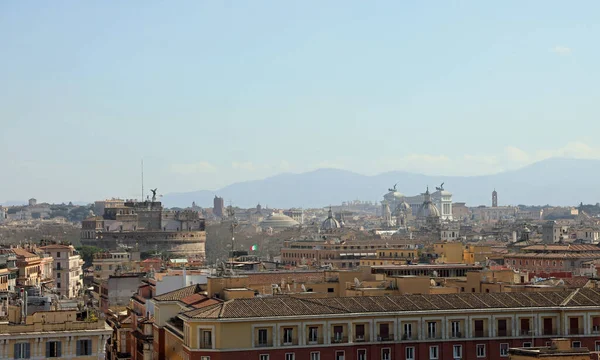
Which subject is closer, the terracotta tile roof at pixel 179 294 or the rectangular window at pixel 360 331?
the rectangular window at pixel 360 331

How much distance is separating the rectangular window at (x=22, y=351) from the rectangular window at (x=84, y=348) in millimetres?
1214

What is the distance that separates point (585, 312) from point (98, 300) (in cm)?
3697

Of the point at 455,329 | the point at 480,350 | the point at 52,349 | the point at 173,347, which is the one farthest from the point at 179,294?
the point at 480,350

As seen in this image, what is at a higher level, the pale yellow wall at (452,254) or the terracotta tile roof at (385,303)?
the pale yellow wall at (452,254)

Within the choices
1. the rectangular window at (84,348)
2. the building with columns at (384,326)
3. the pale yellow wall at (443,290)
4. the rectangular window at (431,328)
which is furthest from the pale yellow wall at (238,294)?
the rectangular window at (84,348)

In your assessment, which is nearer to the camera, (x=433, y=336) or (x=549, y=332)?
(x=433, y=336)

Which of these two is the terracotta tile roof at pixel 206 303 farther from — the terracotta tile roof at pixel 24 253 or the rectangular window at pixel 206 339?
the terracotta tile roof at pixel 24 253

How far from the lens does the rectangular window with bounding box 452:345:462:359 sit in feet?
124

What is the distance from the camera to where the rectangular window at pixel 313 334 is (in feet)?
120

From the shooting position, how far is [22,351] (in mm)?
34375

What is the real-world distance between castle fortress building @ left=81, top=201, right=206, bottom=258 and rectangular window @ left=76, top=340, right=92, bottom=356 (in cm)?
10643

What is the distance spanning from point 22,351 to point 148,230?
121m

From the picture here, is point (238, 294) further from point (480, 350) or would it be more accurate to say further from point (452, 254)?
point (452, 254)

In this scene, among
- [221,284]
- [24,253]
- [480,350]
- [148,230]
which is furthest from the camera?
[148,230]
